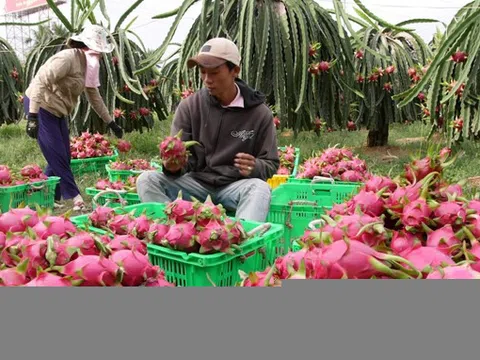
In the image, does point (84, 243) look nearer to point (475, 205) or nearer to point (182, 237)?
point (182, 237)

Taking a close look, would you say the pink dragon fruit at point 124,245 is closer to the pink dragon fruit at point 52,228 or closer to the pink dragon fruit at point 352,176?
the pink dragon fruit at point 52,228

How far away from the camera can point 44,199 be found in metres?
3.22

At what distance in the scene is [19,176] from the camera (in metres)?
3.12

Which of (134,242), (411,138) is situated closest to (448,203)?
(134,242)

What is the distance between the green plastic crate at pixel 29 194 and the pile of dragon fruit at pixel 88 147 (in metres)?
1.17

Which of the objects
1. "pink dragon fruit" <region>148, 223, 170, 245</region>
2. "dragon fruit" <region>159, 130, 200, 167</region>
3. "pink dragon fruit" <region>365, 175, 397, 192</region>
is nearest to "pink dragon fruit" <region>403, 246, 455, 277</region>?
"pink dragon fruit" <region>365, 175, 397, 192</region>

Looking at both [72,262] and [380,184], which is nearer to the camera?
[72,262]

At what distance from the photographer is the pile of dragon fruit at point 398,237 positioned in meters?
0.74

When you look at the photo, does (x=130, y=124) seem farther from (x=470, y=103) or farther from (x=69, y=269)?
(x=69, y=269)

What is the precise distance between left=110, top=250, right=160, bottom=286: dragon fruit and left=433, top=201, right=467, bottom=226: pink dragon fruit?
0.57 metres

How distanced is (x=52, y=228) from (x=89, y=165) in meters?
3.58

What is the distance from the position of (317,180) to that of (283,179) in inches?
30.7

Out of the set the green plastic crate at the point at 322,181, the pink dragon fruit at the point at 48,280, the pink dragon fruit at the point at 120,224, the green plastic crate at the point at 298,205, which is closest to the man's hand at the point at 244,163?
the green plastic crate at the point at 298,205

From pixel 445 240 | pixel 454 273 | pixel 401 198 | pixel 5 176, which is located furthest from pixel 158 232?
pixel 5 176
